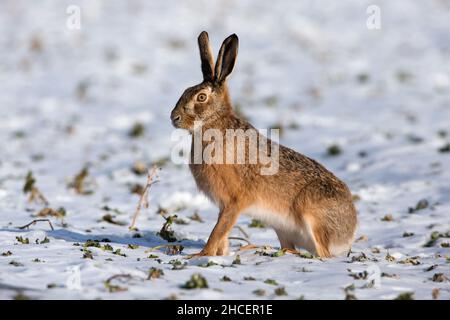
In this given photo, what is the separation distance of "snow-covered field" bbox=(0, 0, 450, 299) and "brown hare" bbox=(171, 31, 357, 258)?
0.97 ft

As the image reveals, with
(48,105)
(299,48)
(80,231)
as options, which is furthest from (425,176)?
(299,48)

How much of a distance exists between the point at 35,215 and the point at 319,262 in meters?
3.85

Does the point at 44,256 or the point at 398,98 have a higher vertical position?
the point at 398,98

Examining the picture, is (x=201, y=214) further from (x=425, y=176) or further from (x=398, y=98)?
(x=398, y=98)

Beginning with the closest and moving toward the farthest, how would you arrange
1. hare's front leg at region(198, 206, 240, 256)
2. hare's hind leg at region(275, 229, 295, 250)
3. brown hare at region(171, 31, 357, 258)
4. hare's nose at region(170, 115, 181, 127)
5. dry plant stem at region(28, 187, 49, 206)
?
hare's front leg at region(198, 206, 240, 256)
brown hare at region(171, 31, 357, 258)
hare's nose at region(170, 115, 181, 127)
hare's hind leg at region(275, 229, 295, 250)
dry plant stem at region(28, 187, 49, 206)

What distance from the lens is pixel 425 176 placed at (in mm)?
10539

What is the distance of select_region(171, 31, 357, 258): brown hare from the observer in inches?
260

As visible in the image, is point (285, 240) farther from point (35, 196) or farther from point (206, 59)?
Result: point (35, 196)

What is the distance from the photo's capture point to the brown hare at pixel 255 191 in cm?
659

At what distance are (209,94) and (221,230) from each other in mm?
1355

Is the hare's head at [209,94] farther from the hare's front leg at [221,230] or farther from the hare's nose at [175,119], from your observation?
the hare's front leg at [221,230]

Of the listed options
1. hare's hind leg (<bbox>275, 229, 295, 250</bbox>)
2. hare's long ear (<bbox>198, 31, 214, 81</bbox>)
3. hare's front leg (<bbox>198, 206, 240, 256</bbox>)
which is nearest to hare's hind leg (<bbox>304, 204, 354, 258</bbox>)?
hare's hind leg (<bbox>275, 229, 295, 250</bbox>)

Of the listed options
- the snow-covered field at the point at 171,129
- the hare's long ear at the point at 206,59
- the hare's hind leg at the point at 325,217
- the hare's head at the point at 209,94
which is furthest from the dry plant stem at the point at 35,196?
the hare's hind leg at the point at 325,217

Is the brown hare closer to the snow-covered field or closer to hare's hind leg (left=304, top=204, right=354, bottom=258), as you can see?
hare's hind leg (left=304, top=204, right=354, bottom=258)
